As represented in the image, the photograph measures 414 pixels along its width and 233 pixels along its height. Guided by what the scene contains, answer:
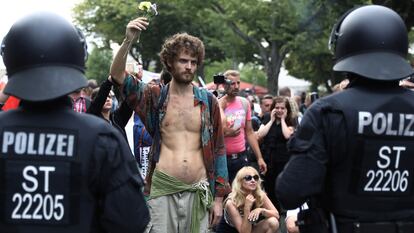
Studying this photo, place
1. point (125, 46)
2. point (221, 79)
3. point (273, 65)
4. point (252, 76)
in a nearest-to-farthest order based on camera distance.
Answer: point (125, 46), point (221, 79), point (273, 65), point (252, 76)

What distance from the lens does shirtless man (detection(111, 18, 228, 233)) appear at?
221 inches

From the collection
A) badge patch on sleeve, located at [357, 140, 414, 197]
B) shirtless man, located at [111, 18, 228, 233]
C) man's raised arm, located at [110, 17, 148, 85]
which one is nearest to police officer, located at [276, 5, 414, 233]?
badge patch on sleeve, located at [357, 140, 414, 197]

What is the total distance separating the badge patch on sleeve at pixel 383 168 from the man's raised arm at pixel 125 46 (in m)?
1.98

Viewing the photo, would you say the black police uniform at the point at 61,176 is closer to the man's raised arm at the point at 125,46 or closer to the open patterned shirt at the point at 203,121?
the man's raised arm at the point at 125,46

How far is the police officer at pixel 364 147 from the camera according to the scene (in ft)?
12.2

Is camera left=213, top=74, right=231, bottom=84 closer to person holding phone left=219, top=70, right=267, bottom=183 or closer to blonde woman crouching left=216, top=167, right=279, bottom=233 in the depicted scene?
person holding phone left=219, top=70, right=267, bottom=183

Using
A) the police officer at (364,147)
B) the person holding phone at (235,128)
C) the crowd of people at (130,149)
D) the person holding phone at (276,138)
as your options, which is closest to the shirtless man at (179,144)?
the crowd of people at (130,149)

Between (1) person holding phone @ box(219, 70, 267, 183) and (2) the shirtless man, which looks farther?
(1) person holding phone @ box(219, 70, 267, 183)

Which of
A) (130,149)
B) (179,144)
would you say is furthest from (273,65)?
(130,149)

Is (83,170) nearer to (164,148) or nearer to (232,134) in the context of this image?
(164,148)

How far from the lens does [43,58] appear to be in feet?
10.7

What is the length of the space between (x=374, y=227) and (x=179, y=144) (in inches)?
86.4

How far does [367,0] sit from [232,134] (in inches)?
629

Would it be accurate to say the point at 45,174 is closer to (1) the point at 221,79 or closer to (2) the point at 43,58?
(2) the point at 43,58
